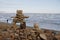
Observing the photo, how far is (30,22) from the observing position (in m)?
7.68

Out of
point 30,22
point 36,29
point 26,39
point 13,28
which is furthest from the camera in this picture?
point 30,22

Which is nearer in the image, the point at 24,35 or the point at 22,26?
the point at 24,35

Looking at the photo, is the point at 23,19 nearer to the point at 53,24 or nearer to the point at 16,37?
the point at 16,37

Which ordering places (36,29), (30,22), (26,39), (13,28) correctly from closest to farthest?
(26,39), (36,29), (13,28), (30,22)

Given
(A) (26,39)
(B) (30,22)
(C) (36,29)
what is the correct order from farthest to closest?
(B) (30,22) → (C) (36,29) → (A) (26,39)

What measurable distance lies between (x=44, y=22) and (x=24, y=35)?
4.77 m

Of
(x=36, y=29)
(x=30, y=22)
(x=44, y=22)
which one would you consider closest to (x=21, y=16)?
(x=36, y=29)

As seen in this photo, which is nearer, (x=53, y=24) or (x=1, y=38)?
(x=1, y=38)

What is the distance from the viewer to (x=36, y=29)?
12.0ft

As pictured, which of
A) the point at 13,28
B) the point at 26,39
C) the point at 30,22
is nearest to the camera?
the point at 26,39

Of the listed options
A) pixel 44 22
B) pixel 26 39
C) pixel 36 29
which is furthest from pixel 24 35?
pixel 44 22

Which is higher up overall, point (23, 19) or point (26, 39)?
point (23, 19)

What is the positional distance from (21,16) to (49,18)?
426 cm

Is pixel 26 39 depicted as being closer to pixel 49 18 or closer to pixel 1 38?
pixel 1 38
